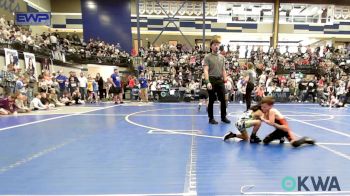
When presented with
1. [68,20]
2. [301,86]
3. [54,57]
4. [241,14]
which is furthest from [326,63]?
[68,20]

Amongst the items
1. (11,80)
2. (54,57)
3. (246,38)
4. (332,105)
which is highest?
(246,38)

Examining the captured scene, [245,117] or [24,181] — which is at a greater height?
[245,117]

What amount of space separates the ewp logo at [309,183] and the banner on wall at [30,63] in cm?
1240

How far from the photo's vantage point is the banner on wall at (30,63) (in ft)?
42.9

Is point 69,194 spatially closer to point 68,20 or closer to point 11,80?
point 11,80

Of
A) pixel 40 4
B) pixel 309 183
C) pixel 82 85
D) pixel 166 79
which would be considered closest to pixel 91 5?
pixel 40 4

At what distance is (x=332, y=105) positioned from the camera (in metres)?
12.8

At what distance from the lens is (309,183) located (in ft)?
8.93

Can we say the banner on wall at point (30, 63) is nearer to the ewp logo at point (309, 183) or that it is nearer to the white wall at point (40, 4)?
the white wall at point (40, 4)

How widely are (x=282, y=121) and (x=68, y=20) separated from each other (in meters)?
26.3

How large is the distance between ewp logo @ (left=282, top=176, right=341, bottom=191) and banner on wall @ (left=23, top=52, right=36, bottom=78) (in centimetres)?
1240

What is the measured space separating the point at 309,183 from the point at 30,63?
1358 centimetres


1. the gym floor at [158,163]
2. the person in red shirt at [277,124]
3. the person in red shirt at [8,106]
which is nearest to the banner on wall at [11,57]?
the person in red shirt at [8,106]

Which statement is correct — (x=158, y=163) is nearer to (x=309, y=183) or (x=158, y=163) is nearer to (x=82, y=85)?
(x=309, y=183)
